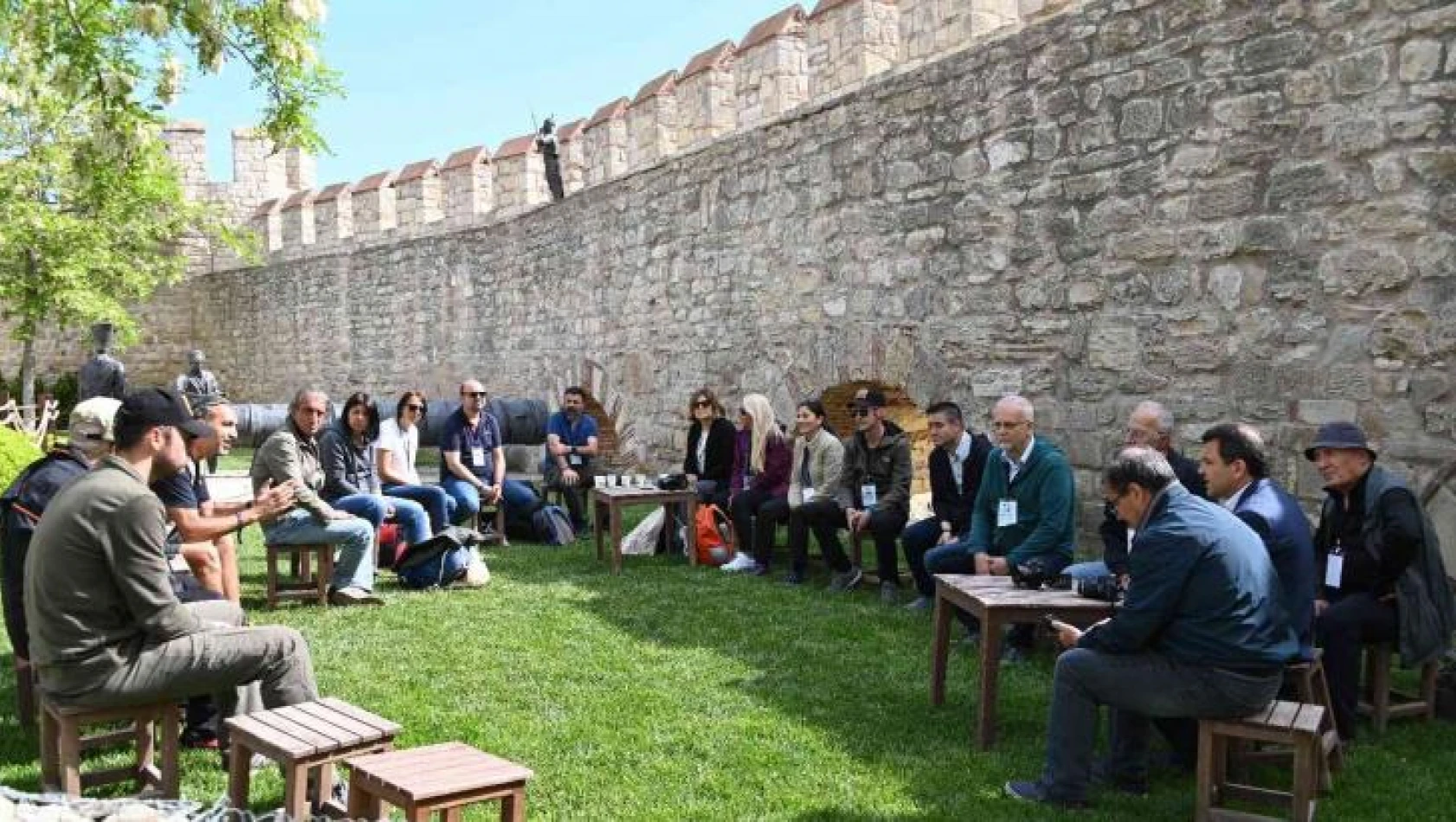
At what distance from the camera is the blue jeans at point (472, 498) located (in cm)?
855

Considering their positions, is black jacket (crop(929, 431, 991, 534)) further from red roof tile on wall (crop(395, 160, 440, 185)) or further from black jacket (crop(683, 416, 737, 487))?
red roof tile on wall (crop(395, 160, 440, 185))

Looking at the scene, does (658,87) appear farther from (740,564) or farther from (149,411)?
(149,411)

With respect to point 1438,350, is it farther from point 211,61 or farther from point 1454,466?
point 211,61

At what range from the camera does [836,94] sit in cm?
904

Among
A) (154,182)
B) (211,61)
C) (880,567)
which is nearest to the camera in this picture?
(211,61)

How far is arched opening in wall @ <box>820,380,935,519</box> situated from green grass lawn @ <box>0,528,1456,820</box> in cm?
266

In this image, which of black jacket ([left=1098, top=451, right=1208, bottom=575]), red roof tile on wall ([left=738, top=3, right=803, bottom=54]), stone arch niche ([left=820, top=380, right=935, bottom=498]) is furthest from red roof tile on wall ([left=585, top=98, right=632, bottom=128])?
black jacket ([left=1098, top=451, right=1208, bottom=575])

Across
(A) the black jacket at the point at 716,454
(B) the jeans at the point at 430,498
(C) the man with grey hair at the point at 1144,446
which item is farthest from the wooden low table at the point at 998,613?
(B) the jeans at the point at 430,498

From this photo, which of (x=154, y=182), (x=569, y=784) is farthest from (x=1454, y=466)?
(x=154, y=182)

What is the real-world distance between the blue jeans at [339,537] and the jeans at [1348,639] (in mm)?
4755

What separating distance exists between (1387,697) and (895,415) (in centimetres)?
549

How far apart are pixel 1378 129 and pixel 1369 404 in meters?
1.23

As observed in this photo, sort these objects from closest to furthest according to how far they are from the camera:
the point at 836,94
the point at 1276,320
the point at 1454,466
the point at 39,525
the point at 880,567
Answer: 1. the point at 39,525
2. the point at 1454,466
3. the point at 1276,320
4. the point at 880,567
5. the point at 836,94

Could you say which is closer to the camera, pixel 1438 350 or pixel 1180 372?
pixel 1438 350
